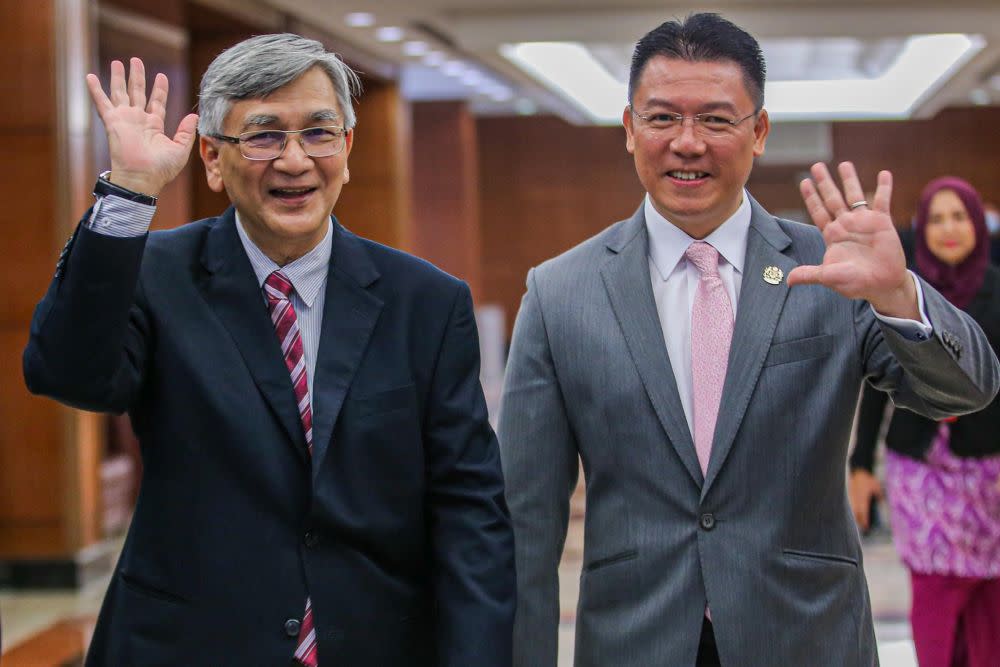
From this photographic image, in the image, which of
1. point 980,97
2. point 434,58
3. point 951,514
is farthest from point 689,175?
point 980,97

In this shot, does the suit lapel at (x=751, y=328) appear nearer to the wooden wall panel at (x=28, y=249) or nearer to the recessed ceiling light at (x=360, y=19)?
the wooden wall panel at (x=28, y=249)

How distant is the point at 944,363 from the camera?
2.32 m

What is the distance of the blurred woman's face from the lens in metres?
5.20

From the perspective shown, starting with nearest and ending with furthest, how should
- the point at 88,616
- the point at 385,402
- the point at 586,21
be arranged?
the point at 385,402
the point at 88,616
the point at 586,21

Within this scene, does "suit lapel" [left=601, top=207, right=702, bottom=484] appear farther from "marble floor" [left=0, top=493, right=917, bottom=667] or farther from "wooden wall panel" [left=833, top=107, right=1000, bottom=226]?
"wooden wall panel" [left=833, top=107, right=1000, bottom=226]

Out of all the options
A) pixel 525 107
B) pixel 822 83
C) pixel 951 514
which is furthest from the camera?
pixel 525 107

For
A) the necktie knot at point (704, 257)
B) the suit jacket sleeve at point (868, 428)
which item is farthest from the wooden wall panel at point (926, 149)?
the necktie knot at point (704, 257)

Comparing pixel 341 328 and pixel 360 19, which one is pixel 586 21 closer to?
pixel 360 19

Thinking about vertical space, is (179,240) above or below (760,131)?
below

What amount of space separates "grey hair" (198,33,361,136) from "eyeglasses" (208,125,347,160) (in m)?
0.05

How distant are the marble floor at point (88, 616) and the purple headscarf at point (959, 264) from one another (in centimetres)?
194

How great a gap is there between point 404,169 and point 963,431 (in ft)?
36.3

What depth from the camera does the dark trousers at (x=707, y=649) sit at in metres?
2.55

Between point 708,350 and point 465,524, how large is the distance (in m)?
0.57
